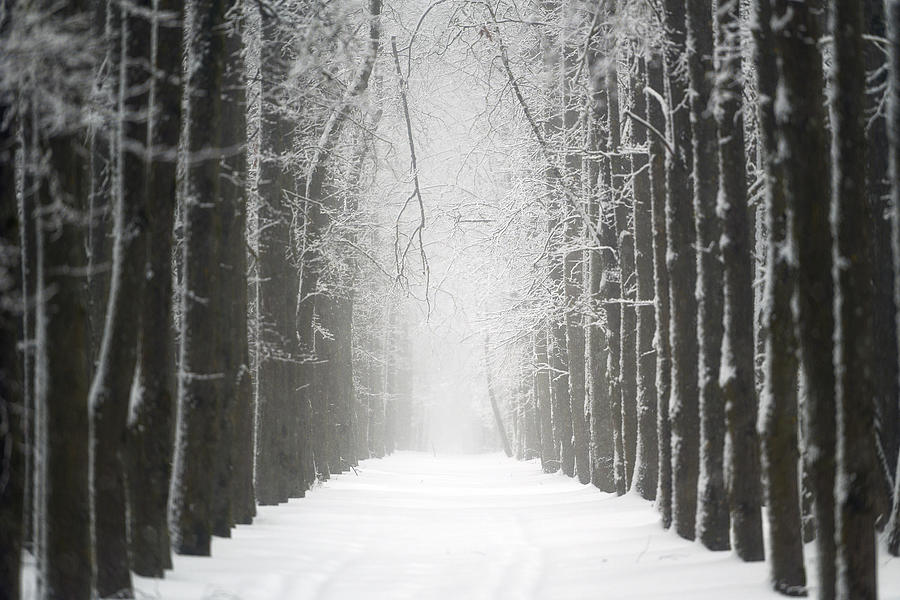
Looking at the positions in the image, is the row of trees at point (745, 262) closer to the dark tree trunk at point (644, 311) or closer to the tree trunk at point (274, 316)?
the dark tree trunk at point (644, 311)

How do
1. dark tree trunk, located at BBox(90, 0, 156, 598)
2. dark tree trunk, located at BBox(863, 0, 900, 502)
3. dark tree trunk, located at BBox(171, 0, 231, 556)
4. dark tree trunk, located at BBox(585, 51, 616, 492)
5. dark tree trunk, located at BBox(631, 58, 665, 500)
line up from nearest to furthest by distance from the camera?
dark tree trunk, located at BBox(90, 0, 156, 598)
dark tree trunk, located at BBox(171, 0, 231, 556)
dark tree trunk, located at BBox(863, 0, 900, 502)
dark tree trunk, located at BBox(631, 58, 665, 500)
dark tree trunk, located at BBox(585, 51, 616, 492)

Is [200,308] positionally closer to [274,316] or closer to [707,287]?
[707,287]

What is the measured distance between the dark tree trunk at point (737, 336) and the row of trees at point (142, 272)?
15.1 feet

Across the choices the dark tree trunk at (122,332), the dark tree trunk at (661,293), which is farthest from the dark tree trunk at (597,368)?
the dark tree trunk at (122,332)

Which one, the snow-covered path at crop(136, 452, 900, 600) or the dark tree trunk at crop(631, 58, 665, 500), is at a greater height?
the dark tree trunk at crop(631, 58, 665, 500)

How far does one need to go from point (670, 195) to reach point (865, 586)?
7000mm

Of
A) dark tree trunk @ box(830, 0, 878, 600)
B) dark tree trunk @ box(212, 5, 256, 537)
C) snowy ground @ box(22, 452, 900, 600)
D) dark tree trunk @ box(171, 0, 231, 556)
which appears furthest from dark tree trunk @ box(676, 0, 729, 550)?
dark tree trunk @ box(171, 0, 231, 556)

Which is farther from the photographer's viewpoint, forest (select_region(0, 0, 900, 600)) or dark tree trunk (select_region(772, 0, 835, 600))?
dark tree trunk (select_region(772, 0, 835, 600))

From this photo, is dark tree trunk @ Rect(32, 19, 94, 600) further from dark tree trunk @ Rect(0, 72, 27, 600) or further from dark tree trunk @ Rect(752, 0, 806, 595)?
dark tree trunk @ Rect(752, 0, 806, 595)

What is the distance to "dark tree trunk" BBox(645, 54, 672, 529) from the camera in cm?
1382

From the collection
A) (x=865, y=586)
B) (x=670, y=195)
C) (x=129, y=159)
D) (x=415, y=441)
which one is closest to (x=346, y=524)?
(x=670, y=195)

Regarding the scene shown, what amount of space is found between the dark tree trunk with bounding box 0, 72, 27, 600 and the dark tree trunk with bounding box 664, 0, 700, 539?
28.2ft

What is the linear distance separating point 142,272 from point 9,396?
83.5 inches

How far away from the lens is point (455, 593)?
380 inches
